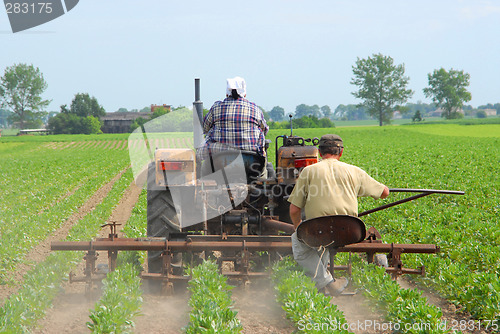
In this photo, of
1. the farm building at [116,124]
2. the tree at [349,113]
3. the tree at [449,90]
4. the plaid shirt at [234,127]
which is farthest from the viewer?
the tree at [349,113]

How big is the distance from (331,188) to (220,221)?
1.98 meters

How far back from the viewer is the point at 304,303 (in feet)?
15.2

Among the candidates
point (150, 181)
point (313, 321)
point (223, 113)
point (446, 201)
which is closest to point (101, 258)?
point (150, 181)

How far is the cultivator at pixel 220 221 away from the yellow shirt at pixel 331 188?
38 cm

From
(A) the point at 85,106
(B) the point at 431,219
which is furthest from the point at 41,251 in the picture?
(A) the point at 85,106

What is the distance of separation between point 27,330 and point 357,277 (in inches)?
136

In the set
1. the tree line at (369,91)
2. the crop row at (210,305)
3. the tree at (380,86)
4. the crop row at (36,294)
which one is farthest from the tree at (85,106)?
the crop row at (210,305)

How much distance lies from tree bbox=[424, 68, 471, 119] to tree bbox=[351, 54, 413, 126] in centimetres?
1263

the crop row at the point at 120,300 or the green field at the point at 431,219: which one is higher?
the crop row at the point at 120,300

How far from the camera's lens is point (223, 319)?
4492mm

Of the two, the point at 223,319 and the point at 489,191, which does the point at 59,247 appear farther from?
the point at 489,191

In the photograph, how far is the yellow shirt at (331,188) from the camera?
4914 mm

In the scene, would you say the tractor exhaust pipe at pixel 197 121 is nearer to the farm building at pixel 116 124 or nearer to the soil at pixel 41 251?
the soil at pixel 41 251

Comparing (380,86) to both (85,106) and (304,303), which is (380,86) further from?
(304,303)
